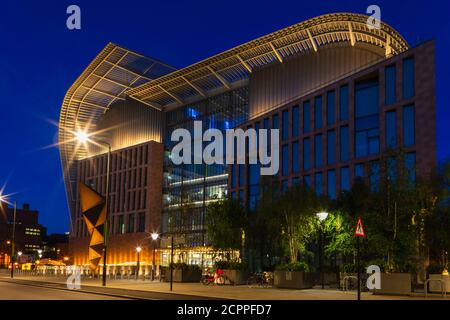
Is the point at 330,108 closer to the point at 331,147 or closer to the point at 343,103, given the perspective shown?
the point at 343,103

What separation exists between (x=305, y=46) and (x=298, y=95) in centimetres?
565

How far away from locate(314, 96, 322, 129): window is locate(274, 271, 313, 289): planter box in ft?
76.5

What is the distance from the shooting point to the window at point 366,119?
159ft

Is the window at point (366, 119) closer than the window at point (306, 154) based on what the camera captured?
Yes

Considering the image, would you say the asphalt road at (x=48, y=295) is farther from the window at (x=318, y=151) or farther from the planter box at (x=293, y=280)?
the window at (x=318, y=151)

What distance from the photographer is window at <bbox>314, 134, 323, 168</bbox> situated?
5422 cm

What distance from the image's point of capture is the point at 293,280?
3366 centimetres

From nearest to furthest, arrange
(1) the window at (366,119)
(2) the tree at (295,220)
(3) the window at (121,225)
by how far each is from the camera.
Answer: (2) the tree at (295,220) < (1) the window at (366,119) < (3) the window at (121,225)

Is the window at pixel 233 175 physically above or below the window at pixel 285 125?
below

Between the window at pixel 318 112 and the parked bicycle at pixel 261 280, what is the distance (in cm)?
2047

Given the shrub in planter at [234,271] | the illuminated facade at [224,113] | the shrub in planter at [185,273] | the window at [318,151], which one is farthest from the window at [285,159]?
the shrub in planter at [234,271]

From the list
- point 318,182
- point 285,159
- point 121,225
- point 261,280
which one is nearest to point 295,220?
point 261,280

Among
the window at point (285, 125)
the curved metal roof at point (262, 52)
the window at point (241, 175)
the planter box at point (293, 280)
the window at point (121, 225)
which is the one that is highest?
the curved metal roof at point (262, 52)

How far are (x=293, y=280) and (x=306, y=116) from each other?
26457 millimetres
